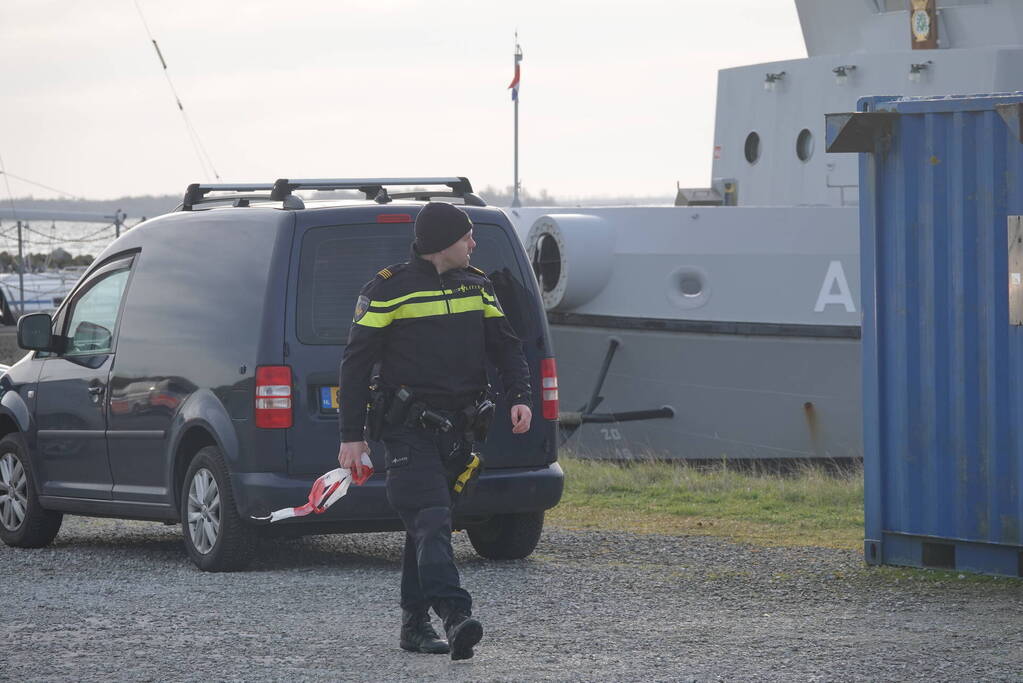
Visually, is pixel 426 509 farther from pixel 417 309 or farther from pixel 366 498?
pixel 366 498

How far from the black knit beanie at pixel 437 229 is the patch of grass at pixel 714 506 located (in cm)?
387

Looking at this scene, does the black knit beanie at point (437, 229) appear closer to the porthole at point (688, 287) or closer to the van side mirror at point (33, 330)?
the van side mirror at point (33, 330)

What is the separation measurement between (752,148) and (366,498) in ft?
37.0

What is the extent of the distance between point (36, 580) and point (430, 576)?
9.84 feet

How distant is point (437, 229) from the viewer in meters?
6.56

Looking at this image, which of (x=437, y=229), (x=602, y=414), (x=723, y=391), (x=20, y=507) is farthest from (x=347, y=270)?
(x=602, y=414)

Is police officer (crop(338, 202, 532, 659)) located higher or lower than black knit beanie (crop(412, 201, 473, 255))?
lower

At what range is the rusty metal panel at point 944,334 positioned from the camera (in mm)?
8008

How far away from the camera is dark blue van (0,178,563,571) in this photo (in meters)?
8.44

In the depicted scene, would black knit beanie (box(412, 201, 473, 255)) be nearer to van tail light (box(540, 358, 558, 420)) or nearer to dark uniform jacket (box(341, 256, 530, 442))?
dark uniform jacket (box(341, 256, 530, 442))

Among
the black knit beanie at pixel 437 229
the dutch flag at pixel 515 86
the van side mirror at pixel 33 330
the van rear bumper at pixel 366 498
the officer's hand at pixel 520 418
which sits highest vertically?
the dutch flag at pixel 515 86

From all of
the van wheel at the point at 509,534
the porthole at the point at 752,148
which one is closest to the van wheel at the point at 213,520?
the van wheel at the point at 509,534

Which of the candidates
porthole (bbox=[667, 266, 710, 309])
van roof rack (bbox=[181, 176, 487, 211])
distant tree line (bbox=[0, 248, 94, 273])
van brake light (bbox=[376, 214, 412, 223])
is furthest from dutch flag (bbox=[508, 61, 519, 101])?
distant tree line (bbox=[0, 248, 94, 273])

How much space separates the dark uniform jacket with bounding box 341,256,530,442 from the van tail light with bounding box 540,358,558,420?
7.10 ft
